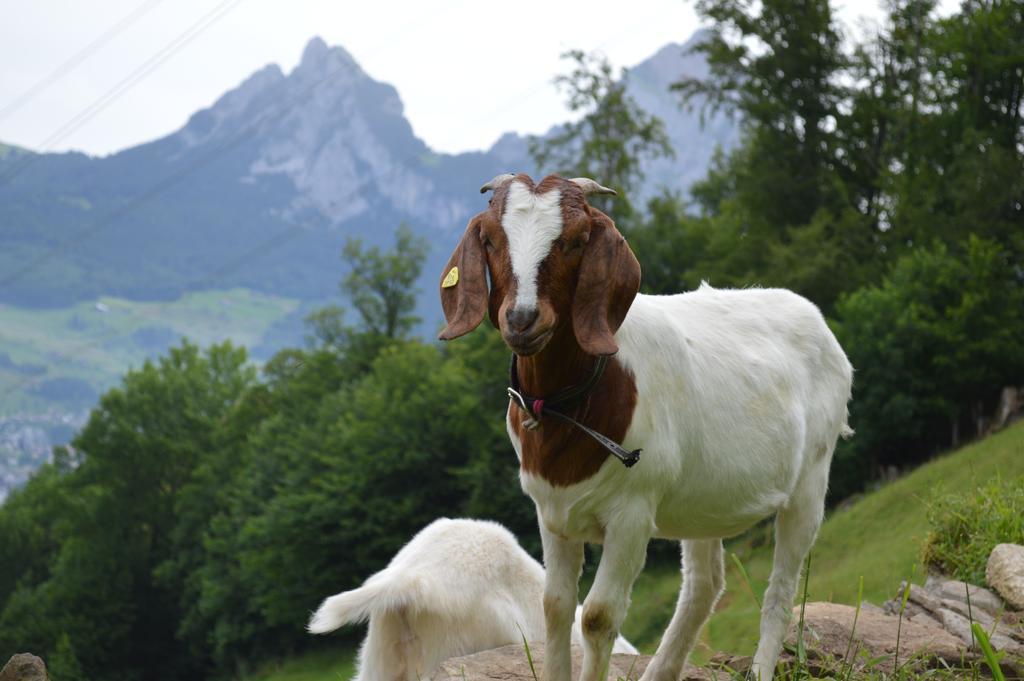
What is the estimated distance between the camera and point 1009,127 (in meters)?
37.1

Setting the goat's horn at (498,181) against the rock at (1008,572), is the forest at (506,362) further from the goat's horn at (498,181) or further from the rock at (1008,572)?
the goat's horn at (498,181)

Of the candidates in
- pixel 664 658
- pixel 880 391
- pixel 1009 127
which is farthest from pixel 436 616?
pixel 1009 127

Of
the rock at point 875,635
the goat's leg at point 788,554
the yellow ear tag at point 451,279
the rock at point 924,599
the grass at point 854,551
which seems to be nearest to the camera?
the yellow ear tag at point 451,279

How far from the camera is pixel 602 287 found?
403 centimetres

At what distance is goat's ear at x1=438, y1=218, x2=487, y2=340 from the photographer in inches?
158

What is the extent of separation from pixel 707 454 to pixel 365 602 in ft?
7.28

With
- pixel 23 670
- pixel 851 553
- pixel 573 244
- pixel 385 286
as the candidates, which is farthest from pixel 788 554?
pixel 385 286

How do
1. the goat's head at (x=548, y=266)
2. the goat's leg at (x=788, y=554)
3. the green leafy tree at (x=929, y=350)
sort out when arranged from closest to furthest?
1. the goat's head at (x=548, y=266)
2. the goat's leg at (x=788, y=554)
3. the green leafy tree at (x=929, y=350)

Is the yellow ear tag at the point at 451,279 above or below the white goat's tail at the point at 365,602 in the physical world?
above

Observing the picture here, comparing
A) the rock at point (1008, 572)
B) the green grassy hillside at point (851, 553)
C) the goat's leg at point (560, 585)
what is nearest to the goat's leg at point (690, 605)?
the goat's leg at point (560, 585)

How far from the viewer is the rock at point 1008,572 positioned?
279 inches

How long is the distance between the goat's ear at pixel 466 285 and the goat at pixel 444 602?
2427mm

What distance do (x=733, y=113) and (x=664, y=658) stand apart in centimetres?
3946

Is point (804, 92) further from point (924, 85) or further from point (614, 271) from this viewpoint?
point (614, 271)
